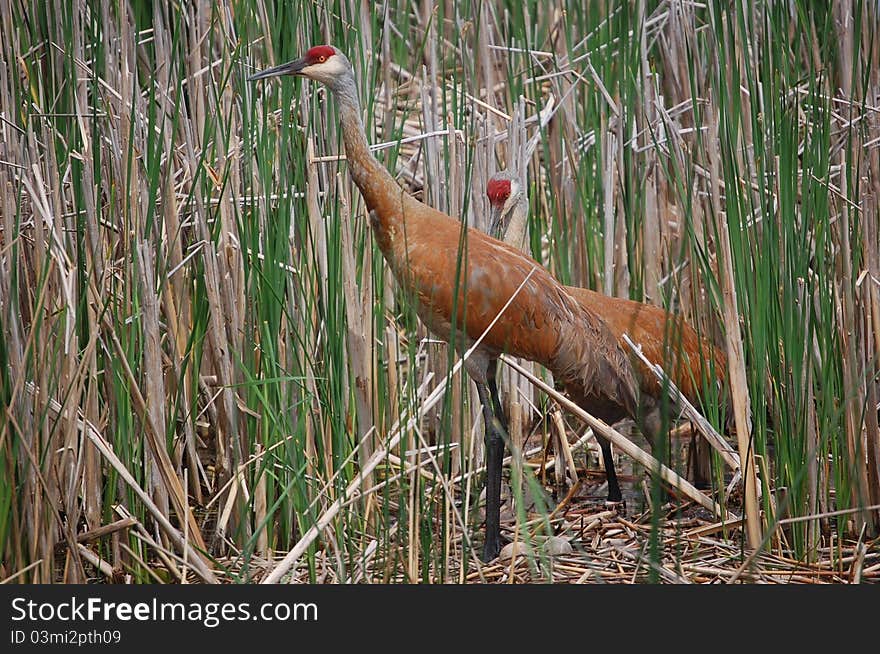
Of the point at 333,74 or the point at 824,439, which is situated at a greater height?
the point at 333,74

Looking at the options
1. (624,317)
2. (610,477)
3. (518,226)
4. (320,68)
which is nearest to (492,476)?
(610,477)

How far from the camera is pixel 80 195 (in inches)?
110

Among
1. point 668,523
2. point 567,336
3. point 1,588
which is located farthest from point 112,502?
point 668,523

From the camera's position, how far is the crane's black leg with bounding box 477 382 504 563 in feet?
10.8

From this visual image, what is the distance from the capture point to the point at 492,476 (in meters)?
3.34

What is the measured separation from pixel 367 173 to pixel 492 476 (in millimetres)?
1017

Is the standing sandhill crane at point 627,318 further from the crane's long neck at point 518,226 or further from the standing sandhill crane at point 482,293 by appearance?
the standing sandhill crane at point 482,293

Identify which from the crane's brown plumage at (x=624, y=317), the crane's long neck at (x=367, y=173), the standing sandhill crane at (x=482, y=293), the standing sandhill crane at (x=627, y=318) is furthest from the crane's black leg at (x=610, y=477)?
the crane's long neck at (x=367, y=173)

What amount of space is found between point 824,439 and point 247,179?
174 cm

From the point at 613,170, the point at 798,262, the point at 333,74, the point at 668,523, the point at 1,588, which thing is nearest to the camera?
the point at 1,588

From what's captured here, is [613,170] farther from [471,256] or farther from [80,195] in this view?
[80,195]

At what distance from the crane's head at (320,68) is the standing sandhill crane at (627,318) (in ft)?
2.26

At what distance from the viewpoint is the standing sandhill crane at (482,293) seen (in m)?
3.20

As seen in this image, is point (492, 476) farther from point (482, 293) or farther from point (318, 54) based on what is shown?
point (318, 54)
